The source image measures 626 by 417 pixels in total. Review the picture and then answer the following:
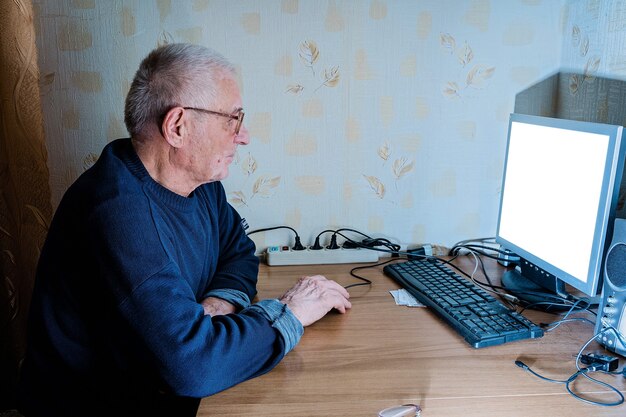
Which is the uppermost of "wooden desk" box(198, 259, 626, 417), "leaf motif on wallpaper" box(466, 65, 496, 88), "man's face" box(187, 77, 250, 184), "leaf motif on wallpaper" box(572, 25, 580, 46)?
"leaf motif on wallpaper" box(572, 25, 580, 46)

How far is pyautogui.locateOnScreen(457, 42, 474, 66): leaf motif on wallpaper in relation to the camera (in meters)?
1.67

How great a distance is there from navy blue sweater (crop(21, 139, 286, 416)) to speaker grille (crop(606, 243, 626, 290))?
660mm

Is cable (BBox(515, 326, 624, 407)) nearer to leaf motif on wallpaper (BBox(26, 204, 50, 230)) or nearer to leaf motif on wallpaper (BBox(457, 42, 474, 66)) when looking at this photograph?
leaf motif on wallpaper (BBox(457, 42, 474, 66))

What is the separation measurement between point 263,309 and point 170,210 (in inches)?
12.1

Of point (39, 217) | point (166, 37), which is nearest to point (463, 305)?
point (166, 37)

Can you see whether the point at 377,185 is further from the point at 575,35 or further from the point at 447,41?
the point at 575,35

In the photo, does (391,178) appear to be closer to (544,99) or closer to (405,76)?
(405,76)

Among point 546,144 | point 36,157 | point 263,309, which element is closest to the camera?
point 263,309

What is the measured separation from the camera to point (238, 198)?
172cm

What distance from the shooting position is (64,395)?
120 centimetres

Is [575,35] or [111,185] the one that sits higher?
[575,35]

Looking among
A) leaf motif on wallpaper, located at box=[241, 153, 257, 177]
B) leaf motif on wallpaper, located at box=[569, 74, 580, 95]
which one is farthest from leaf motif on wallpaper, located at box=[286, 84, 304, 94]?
leaf motif on wallpaper, located at box=[569, 74, 580, 95]

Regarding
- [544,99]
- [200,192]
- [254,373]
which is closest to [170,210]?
[200,192]

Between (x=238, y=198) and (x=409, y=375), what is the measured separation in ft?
2.81
